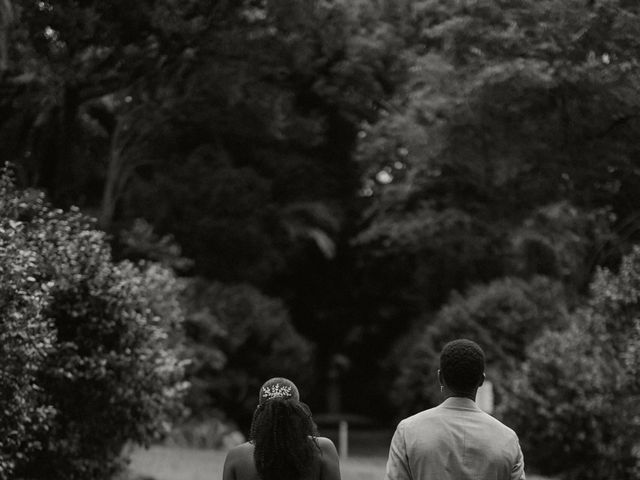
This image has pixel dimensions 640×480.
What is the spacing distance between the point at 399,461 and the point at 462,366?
0.55m

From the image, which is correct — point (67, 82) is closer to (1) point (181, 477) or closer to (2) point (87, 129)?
(2) point (87, 129)

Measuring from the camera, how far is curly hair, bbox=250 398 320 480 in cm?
528

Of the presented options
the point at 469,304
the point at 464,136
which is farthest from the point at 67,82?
the point at 469,304

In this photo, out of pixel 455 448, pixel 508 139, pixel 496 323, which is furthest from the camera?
pixel 496 323

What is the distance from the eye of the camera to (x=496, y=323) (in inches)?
1000

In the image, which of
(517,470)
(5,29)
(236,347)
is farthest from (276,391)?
(236,347)

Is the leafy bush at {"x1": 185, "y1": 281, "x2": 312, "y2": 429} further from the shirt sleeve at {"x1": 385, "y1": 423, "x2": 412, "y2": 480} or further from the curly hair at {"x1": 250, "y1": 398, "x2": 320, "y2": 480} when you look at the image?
the shirt sleeve at {"x1": 385, "y1": 423, "x2": 412, "y2": 480}

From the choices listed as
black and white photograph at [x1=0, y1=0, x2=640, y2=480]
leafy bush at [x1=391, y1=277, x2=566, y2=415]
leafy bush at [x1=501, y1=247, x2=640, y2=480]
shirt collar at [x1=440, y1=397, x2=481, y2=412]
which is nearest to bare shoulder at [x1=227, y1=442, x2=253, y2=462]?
Answer: black and white photograph at [x1=0, y1=0, x2=640, y2=480]

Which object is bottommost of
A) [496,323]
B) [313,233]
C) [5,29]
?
[496,323]

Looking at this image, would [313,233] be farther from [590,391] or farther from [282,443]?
[282,443]

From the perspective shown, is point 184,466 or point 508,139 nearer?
point 508,139

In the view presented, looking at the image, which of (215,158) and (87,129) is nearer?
(87,129)

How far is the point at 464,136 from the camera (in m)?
18.9

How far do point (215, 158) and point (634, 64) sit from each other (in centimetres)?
1546
